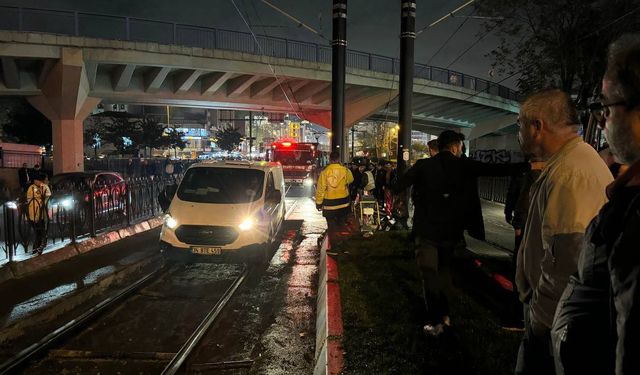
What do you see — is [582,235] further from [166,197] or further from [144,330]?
[166,197]

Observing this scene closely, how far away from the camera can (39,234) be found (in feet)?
30.6

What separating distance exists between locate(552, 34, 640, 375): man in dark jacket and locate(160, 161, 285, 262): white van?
673cm

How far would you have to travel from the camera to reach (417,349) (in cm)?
418

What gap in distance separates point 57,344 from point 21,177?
20.0 m

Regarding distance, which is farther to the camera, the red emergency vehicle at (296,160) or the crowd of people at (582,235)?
the red emergency vehicle at (296,160)

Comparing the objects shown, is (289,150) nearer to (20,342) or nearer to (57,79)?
(57,79)

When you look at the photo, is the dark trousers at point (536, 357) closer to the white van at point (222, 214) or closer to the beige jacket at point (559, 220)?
the beige jacket at point (559, 220)

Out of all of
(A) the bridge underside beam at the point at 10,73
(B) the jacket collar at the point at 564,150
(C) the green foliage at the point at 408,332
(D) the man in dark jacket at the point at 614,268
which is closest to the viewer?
(D) the man in dark jacket at the point at 614,268

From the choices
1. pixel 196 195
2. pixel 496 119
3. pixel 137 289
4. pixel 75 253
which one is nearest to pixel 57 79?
pixel 75 253

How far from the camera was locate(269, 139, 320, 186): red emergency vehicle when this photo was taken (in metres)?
28.4

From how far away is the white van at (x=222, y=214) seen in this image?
7.90 metres

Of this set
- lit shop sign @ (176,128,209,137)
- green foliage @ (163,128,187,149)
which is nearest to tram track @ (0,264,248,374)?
green foliage @ (163,128,187,149)

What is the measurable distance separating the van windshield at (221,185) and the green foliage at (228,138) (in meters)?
61.1

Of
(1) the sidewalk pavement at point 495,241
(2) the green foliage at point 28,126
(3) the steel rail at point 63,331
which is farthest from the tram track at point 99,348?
(2) the green foliage at point 28,126
